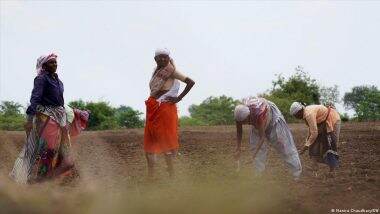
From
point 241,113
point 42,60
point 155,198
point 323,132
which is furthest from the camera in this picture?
point 323,132

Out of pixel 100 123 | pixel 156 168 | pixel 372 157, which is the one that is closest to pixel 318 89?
pixel 100 123

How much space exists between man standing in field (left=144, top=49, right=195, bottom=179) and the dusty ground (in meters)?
0.40

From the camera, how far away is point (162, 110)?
31.2ft

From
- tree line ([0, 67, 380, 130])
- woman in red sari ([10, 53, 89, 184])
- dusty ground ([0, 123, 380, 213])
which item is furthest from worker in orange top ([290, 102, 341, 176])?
tree line ([0, 67, 380, 130])

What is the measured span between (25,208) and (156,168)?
446 cm

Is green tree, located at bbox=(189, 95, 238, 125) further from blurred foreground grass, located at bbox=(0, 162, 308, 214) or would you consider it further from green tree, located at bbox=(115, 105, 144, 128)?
blurred foreground grass, located at bbox=(0, 162, 308, 214)

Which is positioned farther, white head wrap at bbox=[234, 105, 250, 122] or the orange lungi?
the orange lungi

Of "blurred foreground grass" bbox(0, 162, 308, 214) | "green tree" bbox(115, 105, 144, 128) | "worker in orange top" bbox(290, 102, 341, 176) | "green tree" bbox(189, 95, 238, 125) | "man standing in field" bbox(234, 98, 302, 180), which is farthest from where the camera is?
"green tree" bbox(189, 95, 238, 125)

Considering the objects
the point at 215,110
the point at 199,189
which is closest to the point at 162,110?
the point at 199,189

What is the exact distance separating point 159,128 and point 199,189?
2.13 meters

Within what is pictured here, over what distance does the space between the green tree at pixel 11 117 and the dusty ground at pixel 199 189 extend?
10.6 metres

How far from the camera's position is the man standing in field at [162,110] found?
9477 millimetres

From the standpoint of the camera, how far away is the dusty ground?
22.8 feet

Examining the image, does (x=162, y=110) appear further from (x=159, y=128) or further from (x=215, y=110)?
(x=215, y=110)
